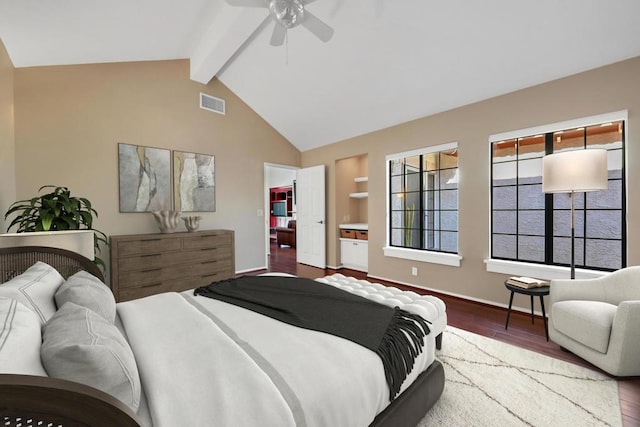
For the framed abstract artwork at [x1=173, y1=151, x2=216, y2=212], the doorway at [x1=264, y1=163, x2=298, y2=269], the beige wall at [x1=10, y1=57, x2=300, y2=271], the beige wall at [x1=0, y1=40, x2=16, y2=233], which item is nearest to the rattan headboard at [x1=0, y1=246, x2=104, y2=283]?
the beige wall at [x1=0, y1=40, x2=16, y2=233]

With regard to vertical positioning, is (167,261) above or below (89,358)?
below

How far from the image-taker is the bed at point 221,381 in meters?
0.56

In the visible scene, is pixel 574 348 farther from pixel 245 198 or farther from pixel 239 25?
pixel 245 198

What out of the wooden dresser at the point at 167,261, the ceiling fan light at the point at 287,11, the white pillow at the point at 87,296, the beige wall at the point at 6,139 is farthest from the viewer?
the wooden dresser at the point at 167,261

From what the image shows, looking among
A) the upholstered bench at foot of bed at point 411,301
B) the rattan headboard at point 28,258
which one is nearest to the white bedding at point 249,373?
the upholstered bench at foot of bed at point 411,301

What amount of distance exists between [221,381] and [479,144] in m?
3.61

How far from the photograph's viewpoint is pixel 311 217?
571 centimetres

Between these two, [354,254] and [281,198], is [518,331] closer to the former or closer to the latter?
[354,254]

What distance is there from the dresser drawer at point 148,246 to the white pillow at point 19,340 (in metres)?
2.77

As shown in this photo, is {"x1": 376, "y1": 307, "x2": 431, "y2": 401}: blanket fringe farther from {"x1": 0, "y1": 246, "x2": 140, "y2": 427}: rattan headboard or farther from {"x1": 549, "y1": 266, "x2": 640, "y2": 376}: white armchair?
{"x1": 549, "y1": 266, "x2": 640, "y2": 376}: white armchair

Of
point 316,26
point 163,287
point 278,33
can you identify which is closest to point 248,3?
point 278,33

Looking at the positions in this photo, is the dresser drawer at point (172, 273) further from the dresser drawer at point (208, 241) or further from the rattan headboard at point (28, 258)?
the rattan headboard at point (28, 258)

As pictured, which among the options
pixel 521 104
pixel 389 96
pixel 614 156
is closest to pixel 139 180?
pixel 389 96

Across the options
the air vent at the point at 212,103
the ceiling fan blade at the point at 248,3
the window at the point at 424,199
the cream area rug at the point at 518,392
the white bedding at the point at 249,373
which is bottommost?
the cream area rug at the point at 518,392
